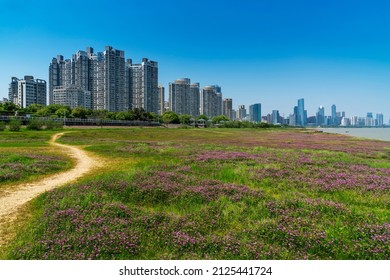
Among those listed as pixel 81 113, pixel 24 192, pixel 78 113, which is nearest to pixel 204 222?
pixel 24 192

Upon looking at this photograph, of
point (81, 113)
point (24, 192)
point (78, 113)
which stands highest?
point (81, 113)

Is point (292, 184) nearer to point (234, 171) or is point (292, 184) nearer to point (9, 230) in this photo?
point (234, 171)

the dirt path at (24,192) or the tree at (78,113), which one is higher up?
the tree at (78,113)

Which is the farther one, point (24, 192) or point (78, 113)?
point (78, 113)

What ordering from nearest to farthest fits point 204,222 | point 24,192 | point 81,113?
point 204,222 → point 24,192 → point 81,113

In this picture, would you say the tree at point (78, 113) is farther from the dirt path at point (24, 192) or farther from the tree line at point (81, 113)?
the dirt path at point (24, 192)

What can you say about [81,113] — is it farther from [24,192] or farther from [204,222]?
[204,222]

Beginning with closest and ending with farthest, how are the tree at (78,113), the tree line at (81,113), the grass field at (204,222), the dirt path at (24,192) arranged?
the grass field at (204,222) → the dirt path at (24,192) → the tree line at (81,113) → the tree at (78,113)

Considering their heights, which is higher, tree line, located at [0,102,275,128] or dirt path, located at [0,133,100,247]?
tree line, located at [0,102,275,128]

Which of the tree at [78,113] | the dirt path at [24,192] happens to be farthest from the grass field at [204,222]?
the tree at [78,113]

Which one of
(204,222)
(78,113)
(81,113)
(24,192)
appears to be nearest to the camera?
(204,222)

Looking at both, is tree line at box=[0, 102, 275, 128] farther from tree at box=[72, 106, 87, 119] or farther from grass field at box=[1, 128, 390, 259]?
grass field at box=[1, 128, 390, 259]

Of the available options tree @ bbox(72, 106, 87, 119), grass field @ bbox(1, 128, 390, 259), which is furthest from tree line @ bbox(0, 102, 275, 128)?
grass field @ bbox(1, 128, 390, 259)

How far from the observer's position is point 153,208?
8.67 m
